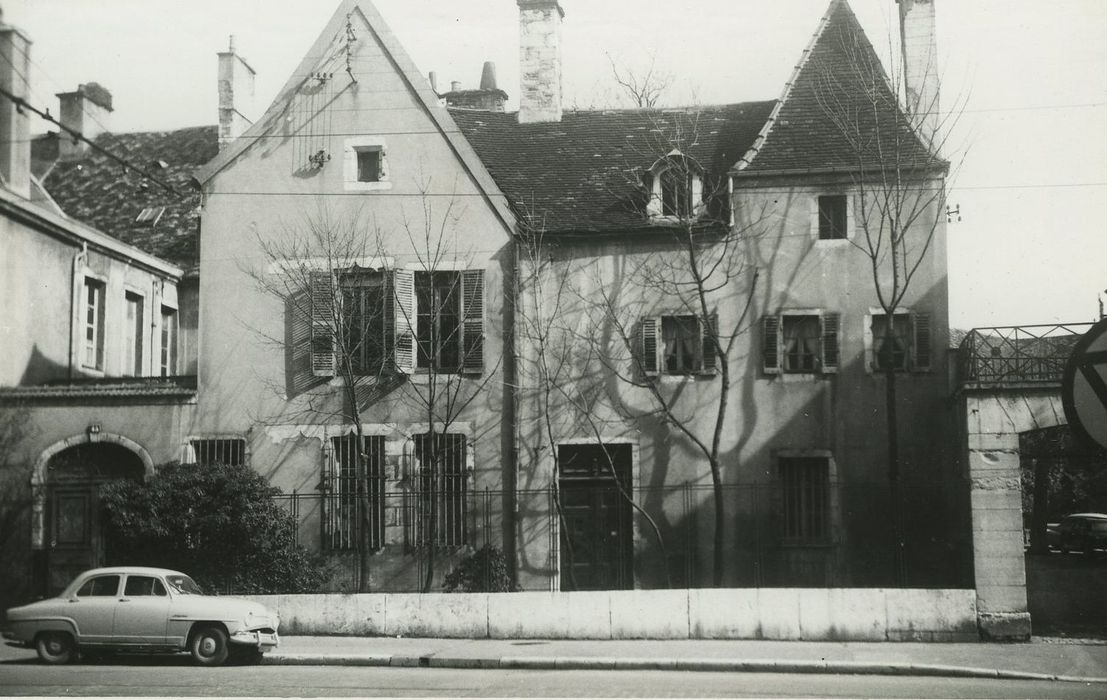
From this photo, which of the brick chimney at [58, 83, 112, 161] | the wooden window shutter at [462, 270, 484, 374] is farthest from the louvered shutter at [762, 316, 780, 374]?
the brick chimney at [58, 83, 112, 161]

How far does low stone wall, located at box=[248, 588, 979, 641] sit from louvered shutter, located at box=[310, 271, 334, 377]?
17.7 ft

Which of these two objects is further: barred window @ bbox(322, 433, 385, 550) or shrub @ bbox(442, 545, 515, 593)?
barred window @ bbox(322, 433, 385, 550)

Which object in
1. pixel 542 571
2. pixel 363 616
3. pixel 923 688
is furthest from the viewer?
pixel 542 571

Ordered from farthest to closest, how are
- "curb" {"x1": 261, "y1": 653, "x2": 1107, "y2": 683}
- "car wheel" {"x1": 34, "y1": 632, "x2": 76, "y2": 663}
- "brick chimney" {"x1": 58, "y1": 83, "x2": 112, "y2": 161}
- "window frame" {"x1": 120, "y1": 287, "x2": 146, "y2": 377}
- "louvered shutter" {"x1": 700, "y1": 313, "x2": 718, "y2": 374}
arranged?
"brick chimney" {"x1": 58, "y1": 83, "x2": 112, "y2": 161}
"window frame" {"x1": 120, "y1": 287, "x2": 146, "y2": 377}
"louvered shutter" {"x1": 700, "y1": 313, "x2": 718, "y2": 374}
"car wheel" {"x1": 34, "y1": 632, "x2": 76, "y2": 663}
"curb" {"x1": 261, "y1": 653, "x2": 1107, "y2": 683}

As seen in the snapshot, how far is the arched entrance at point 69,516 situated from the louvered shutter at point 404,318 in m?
5.74

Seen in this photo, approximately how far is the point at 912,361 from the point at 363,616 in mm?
11810

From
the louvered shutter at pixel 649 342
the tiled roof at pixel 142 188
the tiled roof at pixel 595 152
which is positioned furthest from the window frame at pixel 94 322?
the louvered shutter at pixel 649 342

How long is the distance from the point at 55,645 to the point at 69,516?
261 inches

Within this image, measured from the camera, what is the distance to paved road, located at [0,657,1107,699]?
45.9 ft

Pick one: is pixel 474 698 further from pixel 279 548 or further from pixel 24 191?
pixel 24 191

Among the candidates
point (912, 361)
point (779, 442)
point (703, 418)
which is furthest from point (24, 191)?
point (912, 361)

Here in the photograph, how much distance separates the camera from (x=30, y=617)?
16844 mm

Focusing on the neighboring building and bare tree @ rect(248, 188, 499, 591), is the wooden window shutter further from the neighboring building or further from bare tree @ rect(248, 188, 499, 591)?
the neighboring building

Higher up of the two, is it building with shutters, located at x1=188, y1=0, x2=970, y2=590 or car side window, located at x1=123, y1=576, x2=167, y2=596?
building with shutters, located at x1=188, y1=0, x2=970, y2=590
